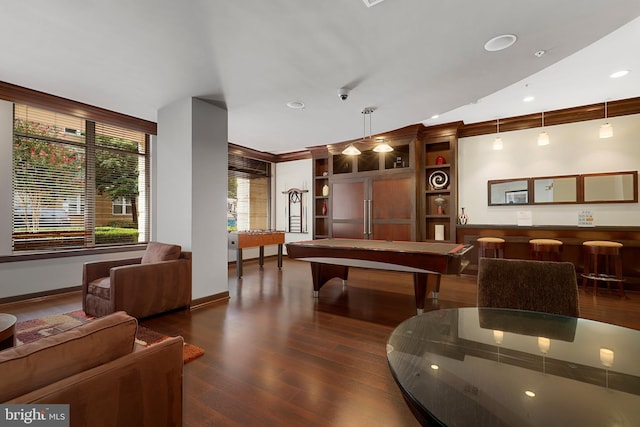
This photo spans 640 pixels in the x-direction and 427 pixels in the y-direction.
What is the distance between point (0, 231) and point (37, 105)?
1678 mm

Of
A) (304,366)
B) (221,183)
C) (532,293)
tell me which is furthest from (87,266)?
(532,293)

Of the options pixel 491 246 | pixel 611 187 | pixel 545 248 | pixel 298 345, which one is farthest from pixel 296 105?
pixel 611 187

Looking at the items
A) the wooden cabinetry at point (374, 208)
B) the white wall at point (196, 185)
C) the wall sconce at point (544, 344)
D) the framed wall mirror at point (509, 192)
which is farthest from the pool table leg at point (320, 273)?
the framed wall mirror at point (509, 192)

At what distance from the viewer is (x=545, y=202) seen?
500cm

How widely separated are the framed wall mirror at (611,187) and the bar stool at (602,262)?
2.52 ft

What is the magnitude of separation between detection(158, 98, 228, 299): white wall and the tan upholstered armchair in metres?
0.23

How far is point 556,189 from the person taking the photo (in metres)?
4.93

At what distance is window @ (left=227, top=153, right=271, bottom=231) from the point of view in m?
6.84

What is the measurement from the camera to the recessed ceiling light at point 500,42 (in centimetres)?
238

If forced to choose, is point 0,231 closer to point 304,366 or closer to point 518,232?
point 304,366

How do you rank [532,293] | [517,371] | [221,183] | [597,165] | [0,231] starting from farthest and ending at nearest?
→ [597,165]
[221,183]
[0,231]
[532,293]
[517,371]

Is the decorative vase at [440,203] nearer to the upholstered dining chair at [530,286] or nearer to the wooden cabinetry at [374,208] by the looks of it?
the wooden cabinetry at [374,208]

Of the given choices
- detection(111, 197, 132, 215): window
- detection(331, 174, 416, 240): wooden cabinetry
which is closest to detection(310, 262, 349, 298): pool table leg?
detection(331, 174, 416, 240): wooden cabinetry

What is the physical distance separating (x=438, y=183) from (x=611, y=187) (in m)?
2.57
